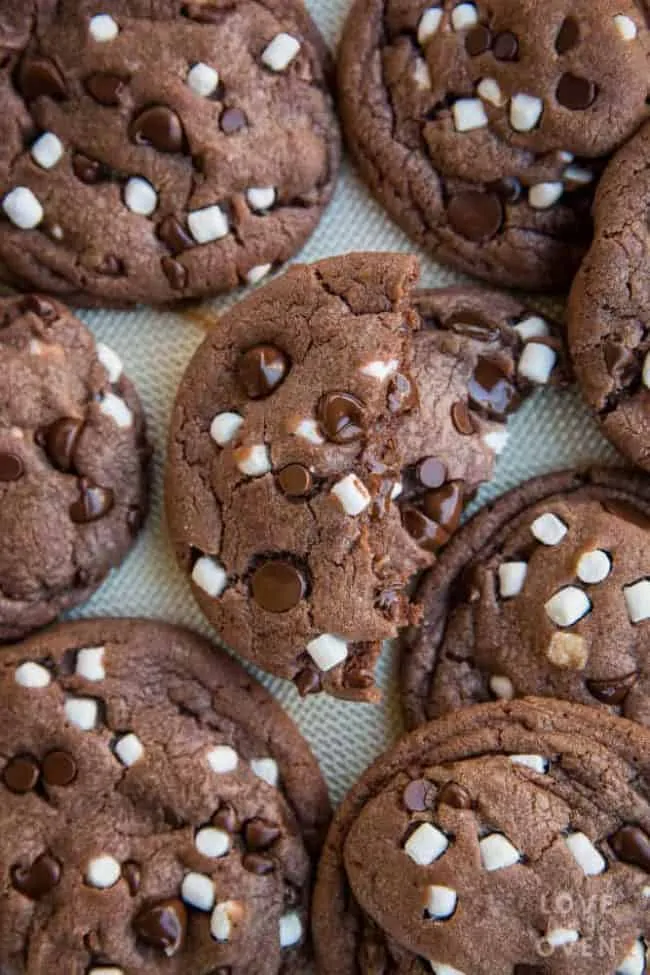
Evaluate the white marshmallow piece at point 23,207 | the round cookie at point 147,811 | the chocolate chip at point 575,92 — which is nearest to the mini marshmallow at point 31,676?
the round cookie at point 147,811

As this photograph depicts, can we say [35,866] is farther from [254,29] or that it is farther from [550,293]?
[254,29]

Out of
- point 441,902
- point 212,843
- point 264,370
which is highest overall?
point 264,370

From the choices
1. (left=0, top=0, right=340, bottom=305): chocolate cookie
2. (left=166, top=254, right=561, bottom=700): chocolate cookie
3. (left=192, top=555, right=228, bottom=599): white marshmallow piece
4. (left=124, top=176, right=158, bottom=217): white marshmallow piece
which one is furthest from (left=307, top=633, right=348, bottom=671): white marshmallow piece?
(left=124, top=176, right=158, bottom=217): white marshmallow piece

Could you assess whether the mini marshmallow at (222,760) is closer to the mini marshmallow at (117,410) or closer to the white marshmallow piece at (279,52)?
the mini marshmallow at (117,410)

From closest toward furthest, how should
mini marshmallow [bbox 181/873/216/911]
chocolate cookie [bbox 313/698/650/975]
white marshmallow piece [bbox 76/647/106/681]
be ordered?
1. chocolate cookie [bbox 313/698/650/975]
2. mini marshmallow [bbox 181/873/216/911]
3. white marshmallow piece [bbox 76/647/106/681]

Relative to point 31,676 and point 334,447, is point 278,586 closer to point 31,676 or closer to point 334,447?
point 334,447

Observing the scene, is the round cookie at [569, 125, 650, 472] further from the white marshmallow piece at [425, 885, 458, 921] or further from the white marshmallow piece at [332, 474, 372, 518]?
the white marshmallow piece at [425, 885, 458, 921]

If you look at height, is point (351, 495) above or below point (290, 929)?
above

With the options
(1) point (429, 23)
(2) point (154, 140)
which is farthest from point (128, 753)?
(1) point (429, 23)
